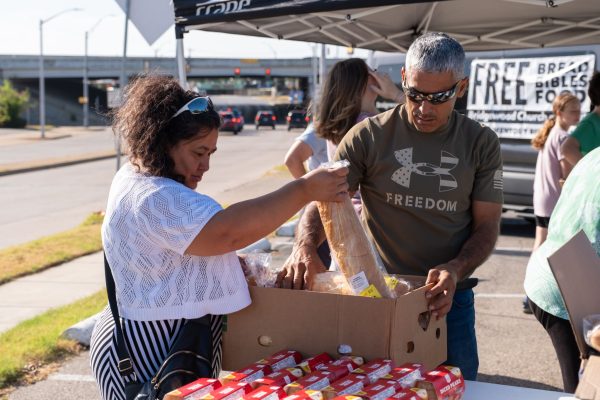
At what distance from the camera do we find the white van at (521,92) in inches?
437

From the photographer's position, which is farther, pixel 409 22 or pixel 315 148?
pixel 409 22

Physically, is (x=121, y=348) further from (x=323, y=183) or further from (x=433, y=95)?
(x=433, y=95)

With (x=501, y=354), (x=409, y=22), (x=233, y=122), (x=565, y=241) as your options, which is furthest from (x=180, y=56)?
(x=233, y=122)

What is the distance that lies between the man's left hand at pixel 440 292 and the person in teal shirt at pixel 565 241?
362 mm

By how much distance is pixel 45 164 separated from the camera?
31922mm

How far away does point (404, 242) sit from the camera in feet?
10.8

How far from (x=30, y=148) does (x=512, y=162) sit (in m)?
38.4

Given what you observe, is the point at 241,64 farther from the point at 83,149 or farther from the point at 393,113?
the point at 393,113

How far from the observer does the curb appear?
2920 centimetres

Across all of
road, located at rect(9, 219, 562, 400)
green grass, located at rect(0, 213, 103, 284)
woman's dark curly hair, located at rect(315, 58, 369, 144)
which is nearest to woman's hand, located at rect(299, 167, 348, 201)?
woman's dark curly hair, located at rect(315, 58, 369, 144)

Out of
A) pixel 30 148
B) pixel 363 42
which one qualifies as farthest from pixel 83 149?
pixel 363 42

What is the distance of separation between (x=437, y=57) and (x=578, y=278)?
0.90 metres

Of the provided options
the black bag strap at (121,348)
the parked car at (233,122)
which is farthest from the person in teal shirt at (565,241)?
the parked car at (233,122)

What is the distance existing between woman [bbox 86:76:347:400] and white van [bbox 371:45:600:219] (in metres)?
9.01
